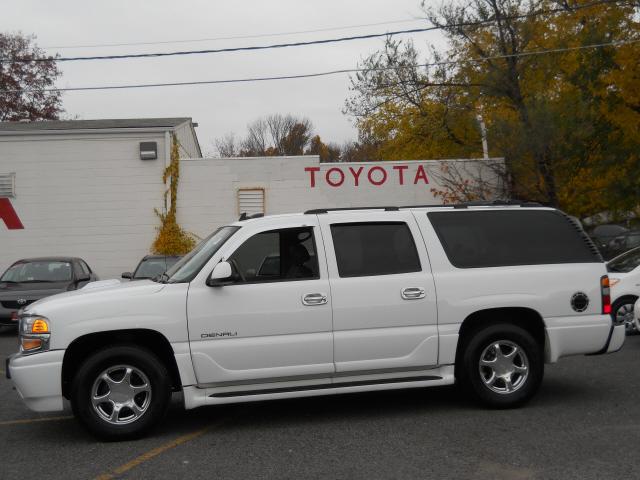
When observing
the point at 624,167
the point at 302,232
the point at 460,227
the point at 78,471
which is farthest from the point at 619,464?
the point at 624,167

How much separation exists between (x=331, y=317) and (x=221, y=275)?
103 cm

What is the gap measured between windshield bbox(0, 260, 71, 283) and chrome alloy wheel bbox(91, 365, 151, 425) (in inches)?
397

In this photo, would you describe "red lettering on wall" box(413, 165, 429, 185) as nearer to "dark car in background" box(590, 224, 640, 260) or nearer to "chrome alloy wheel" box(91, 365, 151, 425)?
"dark car in background" box(590, 224, 640, 260)

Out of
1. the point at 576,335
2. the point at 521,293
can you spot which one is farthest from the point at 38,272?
the point at 576,335

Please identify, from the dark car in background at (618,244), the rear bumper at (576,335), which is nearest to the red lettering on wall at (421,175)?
the dark car in background at (618,244)

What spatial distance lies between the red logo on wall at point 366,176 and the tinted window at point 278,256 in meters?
15.5

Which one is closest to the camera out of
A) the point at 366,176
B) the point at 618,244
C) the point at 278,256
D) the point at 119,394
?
the point at 119,394

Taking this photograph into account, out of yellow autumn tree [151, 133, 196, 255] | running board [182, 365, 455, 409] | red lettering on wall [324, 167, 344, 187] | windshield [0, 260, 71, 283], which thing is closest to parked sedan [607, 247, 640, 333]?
running board [182, 365, 455, 409]

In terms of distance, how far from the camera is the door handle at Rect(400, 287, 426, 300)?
7000 millimetres

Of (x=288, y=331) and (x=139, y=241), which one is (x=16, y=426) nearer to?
(x=288, y=331)

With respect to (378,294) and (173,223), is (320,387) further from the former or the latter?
(173,223)

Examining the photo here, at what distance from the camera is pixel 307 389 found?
688 cm

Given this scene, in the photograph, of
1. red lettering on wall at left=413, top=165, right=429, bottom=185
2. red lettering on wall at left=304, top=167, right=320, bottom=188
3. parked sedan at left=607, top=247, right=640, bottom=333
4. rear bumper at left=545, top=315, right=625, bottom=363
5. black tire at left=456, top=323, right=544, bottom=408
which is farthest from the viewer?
red lettering on wall at left=413, top=165, right=429, bottom=185

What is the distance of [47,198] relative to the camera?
2222 centimetres
